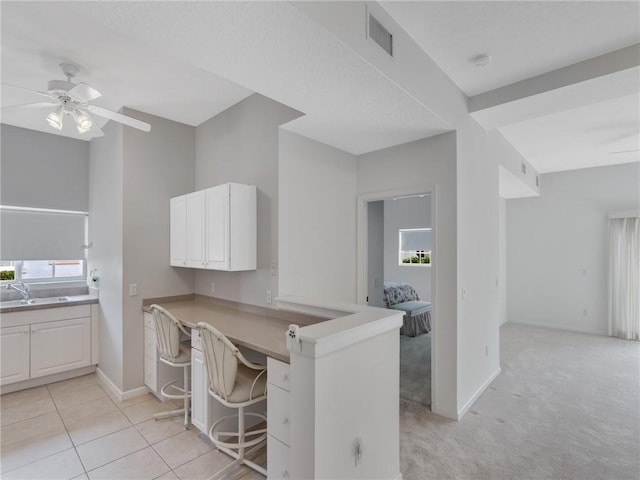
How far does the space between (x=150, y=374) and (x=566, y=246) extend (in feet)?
24.5

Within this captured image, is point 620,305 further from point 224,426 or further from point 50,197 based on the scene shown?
point 50,197

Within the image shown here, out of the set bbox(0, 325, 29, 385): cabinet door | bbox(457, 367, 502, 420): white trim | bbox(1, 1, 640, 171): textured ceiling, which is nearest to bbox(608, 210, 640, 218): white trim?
bbox(1, 1, 640, 171): textured ceiling

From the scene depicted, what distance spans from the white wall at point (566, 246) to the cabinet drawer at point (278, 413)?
6691 mm

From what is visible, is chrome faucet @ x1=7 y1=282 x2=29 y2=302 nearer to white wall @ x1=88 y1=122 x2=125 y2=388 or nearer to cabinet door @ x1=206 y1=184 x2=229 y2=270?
white wall @ x1=88 y1=122 x2=125 y2=388

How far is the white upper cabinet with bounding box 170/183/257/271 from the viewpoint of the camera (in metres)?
2.98

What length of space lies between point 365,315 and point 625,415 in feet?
9.85

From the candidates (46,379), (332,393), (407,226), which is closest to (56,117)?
(332,393)

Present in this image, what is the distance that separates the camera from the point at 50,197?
416cm

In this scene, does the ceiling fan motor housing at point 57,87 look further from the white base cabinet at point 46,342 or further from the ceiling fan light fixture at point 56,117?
the white base cabinet at point 46,342

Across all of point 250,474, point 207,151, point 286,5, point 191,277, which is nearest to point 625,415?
point 250,474

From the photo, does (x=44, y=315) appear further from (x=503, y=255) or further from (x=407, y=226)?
(x=503, y=255)

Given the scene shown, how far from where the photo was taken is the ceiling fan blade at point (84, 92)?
229 cm

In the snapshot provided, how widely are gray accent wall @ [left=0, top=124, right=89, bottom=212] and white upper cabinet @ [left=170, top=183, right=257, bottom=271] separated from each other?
2135 millimetres

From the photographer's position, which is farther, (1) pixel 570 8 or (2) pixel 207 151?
(2) pixel 207 151
